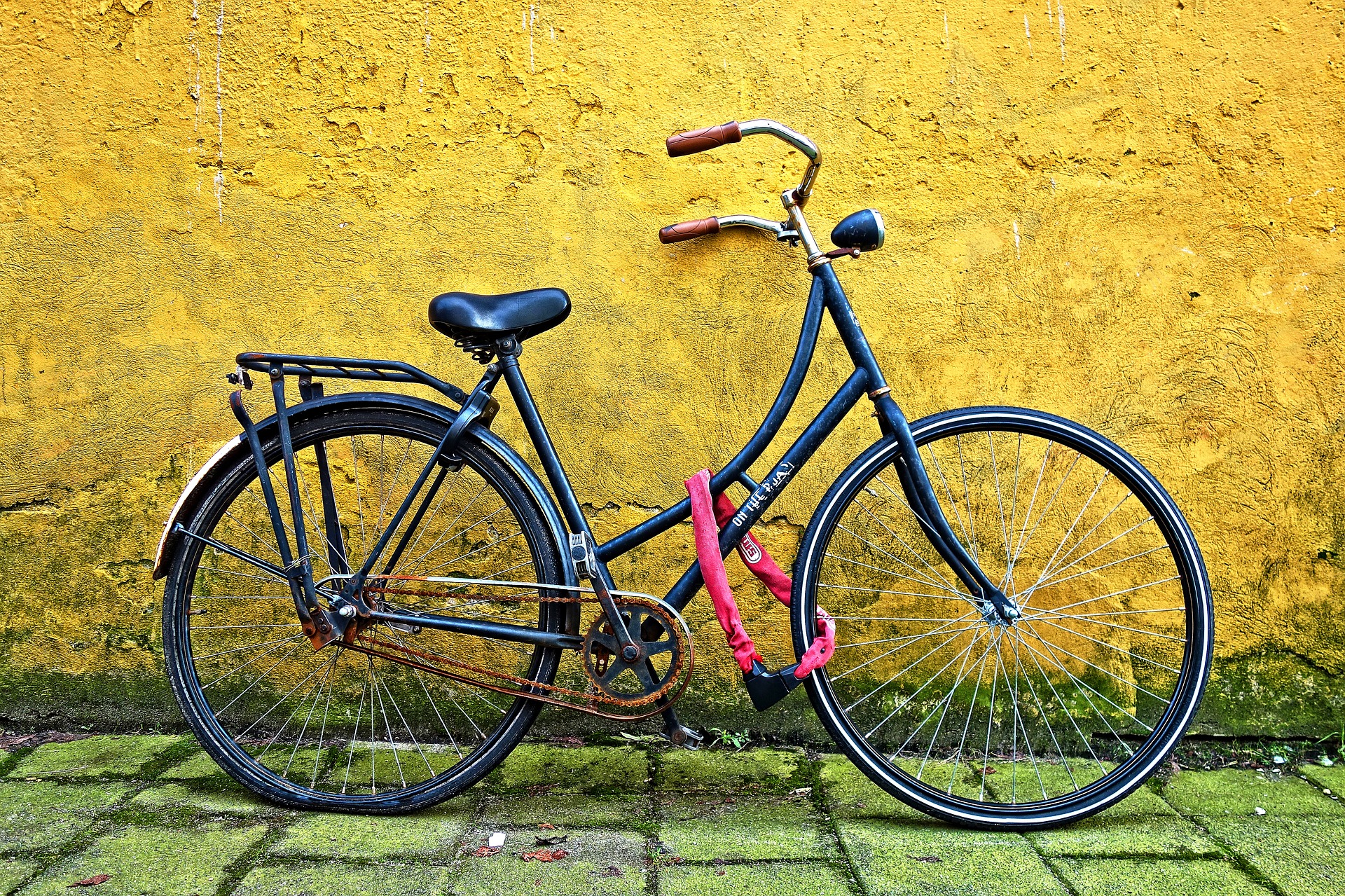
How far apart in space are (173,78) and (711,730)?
2.55 meters

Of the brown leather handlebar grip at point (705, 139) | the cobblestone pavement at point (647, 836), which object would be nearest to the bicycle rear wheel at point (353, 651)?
the cobblestone pavement at point (647, 836)

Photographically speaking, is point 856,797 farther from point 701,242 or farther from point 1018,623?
point 701,242

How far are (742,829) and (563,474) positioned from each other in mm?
1004

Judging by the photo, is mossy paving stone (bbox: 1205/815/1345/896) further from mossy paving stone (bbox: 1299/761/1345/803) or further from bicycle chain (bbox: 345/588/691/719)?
bicycle chain (bbox: 345/588/691/719)

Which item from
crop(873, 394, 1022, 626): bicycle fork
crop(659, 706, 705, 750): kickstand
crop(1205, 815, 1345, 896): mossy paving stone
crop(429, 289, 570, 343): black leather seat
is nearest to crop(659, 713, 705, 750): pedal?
crop(659, 706, 705, 750): kickstand

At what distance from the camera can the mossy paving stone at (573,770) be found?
256 cm

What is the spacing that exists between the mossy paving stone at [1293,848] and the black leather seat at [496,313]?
2128 millimetres

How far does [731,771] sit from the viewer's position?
8.76 feet

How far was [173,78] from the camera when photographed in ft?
9.11

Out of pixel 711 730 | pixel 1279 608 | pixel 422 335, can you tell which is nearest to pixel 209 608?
pixel 422 335

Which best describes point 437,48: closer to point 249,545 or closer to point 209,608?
point 249,545

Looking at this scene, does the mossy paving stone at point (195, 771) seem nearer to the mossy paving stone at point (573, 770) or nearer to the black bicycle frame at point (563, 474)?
the black bicycle frame at point (563, 474)

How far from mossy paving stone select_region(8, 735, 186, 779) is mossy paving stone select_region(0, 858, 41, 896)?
47 cm

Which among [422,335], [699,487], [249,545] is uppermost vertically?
[422,335]
